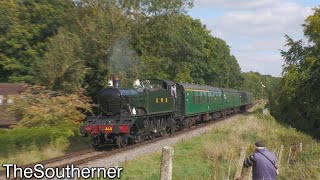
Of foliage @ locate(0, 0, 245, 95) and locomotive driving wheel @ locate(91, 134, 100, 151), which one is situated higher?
foliage @ locate(0, 0, 245, 95)

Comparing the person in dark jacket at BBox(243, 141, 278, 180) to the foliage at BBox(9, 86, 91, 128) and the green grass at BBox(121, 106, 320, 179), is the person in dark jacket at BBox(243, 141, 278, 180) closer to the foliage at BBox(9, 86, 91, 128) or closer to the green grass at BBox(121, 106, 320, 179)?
the green grass at BBox(121, 106, 320, 179)

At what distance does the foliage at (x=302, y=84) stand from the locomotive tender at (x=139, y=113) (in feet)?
42.7

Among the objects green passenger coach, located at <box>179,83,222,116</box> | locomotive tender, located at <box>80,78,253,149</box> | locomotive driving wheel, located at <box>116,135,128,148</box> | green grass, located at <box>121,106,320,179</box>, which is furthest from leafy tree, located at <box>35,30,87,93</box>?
green grass, located at <box>121,106,320,179</box>

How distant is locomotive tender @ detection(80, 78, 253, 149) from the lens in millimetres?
20281

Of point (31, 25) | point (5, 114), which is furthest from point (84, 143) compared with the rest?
point (31, 25)

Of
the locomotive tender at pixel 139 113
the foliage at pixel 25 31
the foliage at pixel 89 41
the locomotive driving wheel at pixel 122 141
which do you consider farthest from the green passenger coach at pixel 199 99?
the foliage at pixel 25 31

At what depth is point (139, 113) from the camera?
21562 millimetres

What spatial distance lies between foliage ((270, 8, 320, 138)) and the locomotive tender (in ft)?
42.7

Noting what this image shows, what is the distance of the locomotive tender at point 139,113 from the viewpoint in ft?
66.5

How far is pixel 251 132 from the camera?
84.0ft

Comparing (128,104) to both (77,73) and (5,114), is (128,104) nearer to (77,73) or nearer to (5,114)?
(5,114)

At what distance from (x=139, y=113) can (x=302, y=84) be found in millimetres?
22589

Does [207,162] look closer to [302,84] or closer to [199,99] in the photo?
[199,99]

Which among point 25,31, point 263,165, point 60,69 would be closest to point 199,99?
point 60,69
